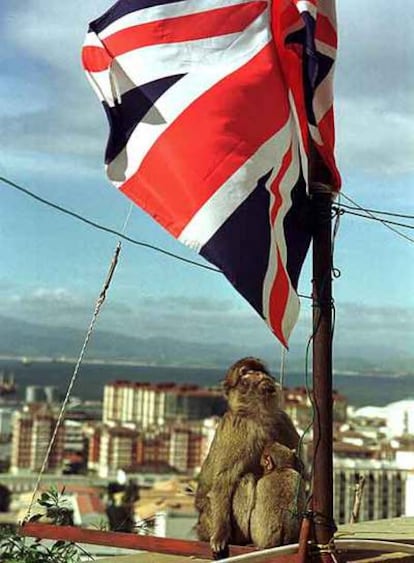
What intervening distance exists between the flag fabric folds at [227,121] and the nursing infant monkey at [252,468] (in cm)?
52

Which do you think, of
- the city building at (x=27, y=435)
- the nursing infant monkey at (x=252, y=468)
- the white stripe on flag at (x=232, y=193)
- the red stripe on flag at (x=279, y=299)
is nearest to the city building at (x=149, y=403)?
the city building at (x=27, y=435)

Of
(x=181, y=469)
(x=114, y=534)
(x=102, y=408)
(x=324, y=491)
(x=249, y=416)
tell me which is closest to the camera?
(x=324, y=491)

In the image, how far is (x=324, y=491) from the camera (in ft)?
7.89

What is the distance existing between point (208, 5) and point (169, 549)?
137 cm

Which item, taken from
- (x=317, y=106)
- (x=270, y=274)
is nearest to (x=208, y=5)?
(x=317, y=106)

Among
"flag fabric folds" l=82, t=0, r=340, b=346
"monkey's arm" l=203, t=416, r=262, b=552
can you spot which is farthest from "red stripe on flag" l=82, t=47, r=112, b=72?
"monkey's arm" l=203, t=416, r=262, b=552

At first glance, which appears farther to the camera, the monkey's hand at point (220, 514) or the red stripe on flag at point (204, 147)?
the monkey's hand at point (220, 514)

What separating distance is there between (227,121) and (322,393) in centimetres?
71

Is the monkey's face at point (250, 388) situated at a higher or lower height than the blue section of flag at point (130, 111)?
lower

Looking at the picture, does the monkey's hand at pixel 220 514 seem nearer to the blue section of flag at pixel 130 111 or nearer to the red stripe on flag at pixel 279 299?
the red stripe on flag at pixel 279 299

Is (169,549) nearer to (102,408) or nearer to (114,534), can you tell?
(114,534)

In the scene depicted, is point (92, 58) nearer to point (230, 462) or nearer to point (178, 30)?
point (178, 30)

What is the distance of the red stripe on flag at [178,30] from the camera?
2.51 m

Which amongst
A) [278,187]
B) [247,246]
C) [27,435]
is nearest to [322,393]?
[247,246]
